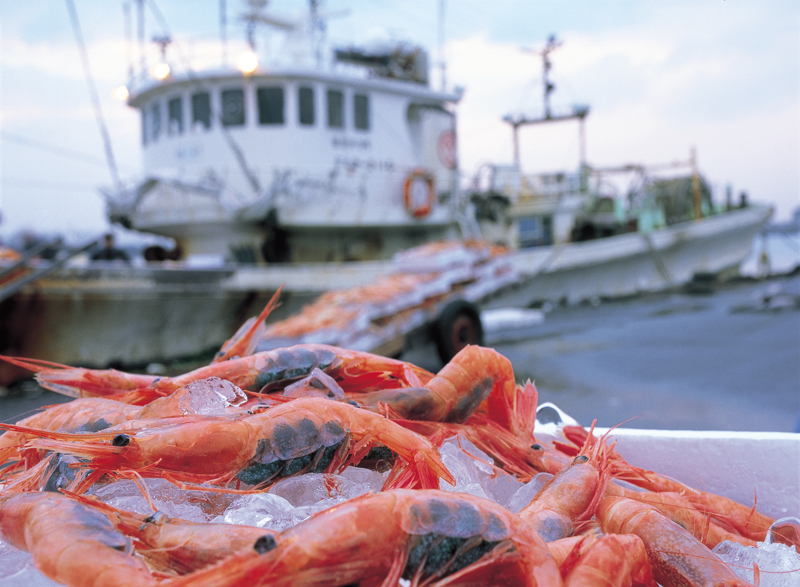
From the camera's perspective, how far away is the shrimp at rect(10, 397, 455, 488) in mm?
1147

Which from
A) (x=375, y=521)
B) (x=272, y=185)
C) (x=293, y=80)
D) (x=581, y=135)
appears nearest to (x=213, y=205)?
(x=272, y=185)

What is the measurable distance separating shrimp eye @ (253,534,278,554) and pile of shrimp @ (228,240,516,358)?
335 centimetres

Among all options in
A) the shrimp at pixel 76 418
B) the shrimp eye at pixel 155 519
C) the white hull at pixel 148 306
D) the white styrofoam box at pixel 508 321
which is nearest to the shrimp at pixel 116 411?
the shrimp at pixel 76 418

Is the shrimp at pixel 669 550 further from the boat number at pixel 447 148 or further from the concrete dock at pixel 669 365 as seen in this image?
the boat number at pixel 447 148

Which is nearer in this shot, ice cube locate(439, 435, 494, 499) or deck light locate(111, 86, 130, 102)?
ice cube locate(439, 435, 494, 499)

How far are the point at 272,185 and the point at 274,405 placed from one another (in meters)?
8.31

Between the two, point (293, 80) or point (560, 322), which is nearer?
point (293, 80)

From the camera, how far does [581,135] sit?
51.9ft

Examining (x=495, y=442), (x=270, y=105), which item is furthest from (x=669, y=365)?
(x=270, y=105)

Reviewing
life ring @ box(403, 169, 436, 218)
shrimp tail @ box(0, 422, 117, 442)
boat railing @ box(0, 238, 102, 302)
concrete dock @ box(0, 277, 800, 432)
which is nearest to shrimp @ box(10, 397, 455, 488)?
shrimp tail @ box(0, 422, 117, 442)

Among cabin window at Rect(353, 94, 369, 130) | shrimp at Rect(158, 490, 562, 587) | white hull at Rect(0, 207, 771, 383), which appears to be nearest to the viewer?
shrimp at Rect(158, 490, 562, 587)

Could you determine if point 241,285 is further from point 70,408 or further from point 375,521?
point 375,521

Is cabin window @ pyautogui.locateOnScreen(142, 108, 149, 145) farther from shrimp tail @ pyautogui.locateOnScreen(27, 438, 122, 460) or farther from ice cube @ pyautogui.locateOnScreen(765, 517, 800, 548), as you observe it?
ice cube @ pyautogui.locateOnScreen(765, 517, 800, 548)

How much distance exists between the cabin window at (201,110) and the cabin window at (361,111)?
2.54 meters
